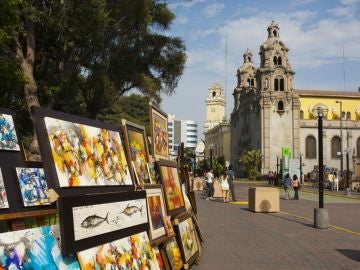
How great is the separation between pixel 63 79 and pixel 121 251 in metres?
17.8

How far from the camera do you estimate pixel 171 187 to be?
7977 mm

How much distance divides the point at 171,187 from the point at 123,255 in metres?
3.00

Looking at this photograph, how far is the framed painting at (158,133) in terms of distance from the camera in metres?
8.24

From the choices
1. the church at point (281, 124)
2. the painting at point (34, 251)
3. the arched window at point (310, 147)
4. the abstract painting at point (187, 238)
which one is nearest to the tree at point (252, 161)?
the church at point (281, 124)

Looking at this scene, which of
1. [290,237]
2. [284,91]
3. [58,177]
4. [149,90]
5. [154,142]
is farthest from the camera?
[284,91]

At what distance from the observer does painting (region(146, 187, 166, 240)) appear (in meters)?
6.42

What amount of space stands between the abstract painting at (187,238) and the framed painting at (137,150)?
1063mm

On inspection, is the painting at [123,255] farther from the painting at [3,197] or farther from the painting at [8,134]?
the painting at [8,134]

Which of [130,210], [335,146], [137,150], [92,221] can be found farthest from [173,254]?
[335,146]

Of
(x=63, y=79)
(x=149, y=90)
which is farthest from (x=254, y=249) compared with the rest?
(x=149, y=90)

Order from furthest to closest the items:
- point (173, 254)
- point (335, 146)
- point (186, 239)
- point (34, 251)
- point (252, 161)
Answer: point (335, 146), point (252, 161), point (186, 239), point (173, 254), point (34, 251)

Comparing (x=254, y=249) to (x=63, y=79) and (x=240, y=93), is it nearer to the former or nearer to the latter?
(x=63, y=79)

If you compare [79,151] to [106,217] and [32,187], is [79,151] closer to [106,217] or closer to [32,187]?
[32,187]

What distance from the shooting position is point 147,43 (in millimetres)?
28094
